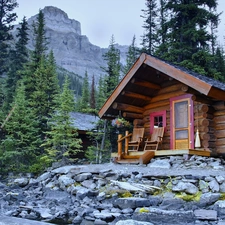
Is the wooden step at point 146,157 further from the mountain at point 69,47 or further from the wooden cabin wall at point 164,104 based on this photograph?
the mountain at point 69,47

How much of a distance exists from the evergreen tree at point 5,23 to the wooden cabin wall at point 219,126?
22472 mm

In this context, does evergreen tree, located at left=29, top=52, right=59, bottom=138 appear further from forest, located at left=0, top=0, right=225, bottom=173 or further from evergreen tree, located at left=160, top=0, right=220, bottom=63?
evergreen tree, located at left=160, top=0, right=220, bottom=63

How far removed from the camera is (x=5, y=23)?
86.9 ft

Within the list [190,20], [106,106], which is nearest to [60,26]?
[190,20]

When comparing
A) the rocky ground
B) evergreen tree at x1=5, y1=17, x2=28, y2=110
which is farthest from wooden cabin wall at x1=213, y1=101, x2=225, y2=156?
evergreen tree at x1=5, y1=17, x2=28, y2=110

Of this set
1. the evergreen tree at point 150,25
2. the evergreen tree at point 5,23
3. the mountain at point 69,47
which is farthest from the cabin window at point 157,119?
the mountain at point 69,47

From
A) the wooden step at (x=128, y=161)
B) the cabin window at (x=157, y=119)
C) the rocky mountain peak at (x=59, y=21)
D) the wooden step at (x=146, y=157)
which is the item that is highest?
the rocky mountain peak at (x=59, y=21)

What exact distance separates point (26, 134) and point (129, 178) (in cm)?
885

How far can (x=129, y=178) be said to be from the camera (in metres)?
7.54

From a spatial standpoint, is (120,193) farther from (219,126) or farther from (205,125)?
(219,126)

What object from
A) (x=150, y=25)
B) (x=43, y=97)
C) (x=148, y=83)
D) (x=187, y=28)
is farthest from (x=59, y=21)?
(x=148, y=83)

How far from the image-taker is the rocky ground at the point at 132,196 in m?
5.21

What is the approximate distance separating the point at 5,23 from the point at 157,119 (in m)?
22.5

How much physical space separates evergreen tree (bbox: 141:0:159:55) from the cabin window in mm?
13426
